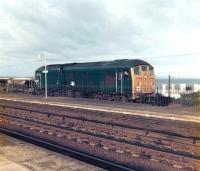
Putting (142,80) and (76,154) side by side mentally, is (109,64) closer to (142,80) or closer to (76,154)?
(142,80)

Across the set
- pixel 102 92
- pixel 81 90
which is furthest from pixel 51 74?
pixel 102 92

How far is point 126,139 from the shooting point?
47.7 feet

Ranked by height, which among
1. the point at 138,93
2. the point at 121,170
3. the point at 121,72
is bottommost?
the point at 121,170

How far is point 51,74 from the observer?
4481cm

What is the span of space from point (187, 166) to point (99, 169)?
2.83 meters

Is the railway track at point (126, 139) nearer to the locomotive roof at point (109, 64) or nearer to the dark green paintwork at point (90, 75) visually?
the dark green paintwork at point (90, 75)

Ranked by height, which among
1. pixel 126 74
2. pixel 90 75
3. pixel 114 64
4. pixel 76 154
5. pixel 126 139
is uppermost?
pixel 114 64

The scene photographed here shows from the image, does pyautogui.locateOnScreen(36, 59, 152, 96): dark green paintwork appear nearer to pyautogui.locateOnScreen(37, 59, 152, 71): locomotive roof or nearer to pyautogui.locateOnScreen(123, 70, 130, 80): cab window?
pyautogui.locateOnScreen(37, 59, 152, 71): locomotive roof

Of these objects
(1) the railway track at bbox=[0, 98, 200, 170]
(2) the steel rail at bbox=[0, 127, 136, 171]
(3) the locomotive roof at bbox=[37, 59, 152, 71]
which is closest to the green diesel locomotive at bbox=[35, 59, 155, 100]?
(3) the locomotive roof at bbox=[37, 59, 152, 71]

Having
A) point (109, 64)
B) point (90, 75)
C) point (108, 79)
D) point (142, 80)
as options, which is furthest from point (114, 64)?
point (90, 75)

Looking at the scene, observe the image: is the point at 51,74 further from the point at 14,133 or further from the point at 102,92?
the point at 14,133

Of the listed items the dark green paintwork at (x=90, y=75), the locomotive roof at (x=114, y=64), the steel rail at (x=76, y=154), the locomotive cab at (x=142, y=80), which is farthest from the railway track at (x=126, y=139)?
the locomotive roof at (x=114, y=64)

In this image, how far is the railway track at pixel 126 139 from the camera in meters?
11.0

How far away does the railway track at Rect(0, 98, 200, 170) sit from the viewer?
1095 centimetres
